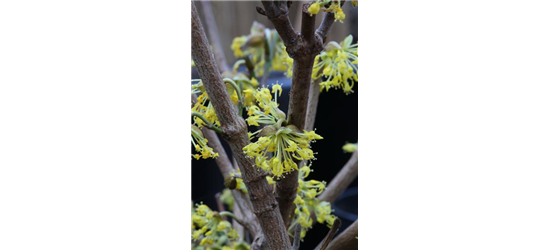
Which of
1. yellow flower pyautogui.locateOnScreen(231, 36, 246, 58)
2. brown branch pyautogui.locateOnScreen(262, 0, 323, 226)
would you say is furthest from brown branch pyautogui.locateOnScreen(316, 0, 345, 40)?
yellow flower pyautogui.locateOnScreen(231, 36, 246, 58)

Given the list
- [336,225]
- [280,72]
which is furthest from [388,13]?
[280,72]

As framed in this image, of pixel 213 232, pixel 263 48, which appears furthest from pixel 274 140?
pixel 263 48

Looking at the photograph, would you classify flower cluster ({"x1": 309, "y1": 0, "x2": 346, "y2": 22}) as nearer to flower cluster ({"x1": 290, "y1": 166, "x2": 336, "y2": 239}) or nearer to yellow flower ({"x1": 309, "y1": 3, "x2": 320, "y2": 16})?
yellow flower ({"x1": 309, "y1": 3, "x2": 320, "y2": 16})

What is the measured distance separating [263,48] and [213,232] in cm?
34

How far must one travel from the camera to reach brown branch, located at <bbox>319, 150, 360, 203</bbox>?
2.43 ft

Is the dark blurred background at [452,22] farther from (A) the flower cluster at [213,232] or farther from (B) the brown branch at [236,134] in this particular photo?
(A) the flower cluster at [213,232]

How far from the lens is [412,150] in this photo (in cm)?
53

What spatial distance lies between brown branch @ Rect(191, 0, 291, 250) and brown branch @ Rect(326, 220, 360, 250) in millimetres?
96

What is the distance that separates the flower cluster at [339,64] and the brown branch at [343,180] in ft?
0.53

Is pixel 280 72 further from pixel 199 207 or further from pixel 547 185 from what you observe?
pixel 547 185

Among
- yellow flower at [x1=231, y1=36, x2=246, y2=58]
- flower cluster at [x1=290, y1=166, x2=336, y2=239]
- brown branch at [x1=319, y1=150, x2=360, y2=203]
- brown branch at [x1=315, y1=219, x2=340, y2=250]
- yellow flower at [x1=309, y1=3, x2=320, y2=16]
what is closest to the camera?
yellow flower at [x1=309, y1=3, x2=320, y2=16]
